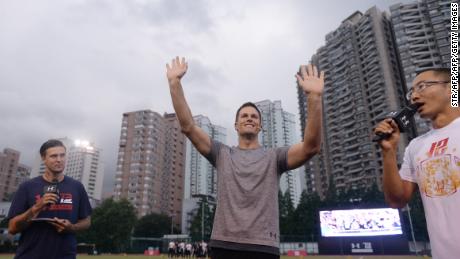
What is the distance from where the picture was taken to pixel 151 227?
75812 millimetres

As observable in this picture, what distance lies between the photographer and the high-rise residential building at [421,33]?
71125 mm

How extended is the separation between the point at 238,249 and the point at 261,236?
23 centimetres

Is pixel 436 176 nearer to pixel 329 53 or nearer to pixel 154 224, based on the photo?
pixel 154 224

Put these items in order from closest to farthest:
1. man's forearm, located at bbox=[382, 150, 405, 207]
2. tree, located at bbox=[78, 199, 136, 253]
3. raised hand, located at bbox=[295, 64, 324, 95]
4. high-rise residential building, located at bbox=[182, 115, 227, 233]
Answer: man's forearm, located at bbox=[382, 150, 405, 207] < raised hand, located at bbox=[295, 64, 324, 95] < tree, located at bbox=[78, 199, 136, 253] < high-rise residential building, located at bbox=[182, 115, 227, 233]

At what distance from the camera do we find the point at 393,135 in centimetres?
267

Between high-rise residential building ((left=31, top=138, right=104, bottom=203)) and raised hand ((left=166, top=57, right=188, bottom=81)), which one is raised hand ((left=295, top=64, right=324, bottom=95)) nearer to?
raised hand ((left=166, top=57, right=188, bottom=81))

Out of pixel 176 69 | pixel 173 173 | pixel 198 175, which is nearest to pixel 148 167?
pixel 173 173

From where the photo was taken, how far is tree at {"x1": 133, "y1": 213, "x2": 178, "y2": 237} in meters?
75.4

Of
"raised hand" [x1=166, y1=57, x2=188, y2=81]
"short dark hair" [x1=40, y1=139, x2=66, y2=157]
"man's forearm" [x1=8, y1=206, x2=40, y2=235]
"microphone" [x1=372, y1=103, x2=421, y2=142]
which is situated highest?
"raised hand" [x1=166, y1=57, x2=188, y2=81]

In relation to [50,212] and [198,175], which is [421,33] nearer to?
[198,175]

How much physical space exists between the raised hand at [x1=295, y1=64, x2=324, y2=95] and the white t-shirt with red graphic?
1.07 meters

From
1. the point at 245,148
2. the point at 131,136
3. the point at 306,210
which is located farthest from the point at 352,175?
the point at 245,148

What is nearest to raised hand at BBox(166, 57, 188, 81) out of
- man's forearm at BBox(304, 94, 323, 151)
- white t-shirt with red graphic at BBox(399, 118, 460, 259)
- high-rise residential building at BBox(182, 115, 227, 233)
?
man's forearm at BBox(304, 94, 323, 151)

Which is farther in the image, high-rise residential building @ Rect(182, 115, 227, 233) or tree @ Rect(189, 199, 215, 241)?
high-rise residential building @ Rect(182, 115, 227, 233)
